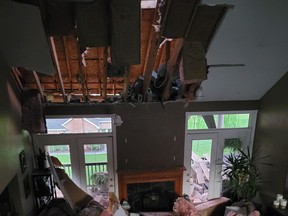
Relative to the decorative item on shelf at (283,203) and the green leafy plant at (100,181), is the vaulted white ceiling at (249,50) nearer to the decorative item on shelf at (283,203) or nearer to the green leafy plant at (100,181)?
the decorative item on shelf at (283,203)

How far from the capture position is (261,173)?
5.71 meters

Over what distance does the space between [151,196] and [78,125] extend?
232 centimetres

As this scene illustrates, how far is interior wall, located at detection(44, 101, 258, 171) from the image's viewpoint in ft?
17.7

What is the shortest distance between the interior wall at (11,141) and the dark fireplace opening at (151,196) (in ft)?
7.09

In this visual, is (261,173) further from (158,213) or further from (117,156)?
(117,156)

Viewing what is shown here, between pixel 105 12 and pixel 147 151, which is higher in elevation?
pixel 105 12

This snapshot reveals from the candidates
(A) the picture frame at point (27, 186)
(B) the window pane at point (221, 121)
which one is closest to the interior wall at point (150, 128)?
(B) the window pane at point (221, 121)

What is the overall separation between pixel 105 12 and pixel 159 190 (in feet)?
13.7

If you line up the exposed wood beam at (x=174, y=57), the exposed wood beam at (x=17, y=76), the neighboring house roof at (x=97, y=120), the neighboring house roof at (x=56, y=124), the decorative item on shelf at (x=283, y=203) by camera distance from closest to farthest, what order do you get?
the exposed wood beam at (x=174, y=57), the exposed wood beam at (x=17, y=76), the decorative item on shelf at (x=283, y=203), the neighboring house roof at (x=56, y=124), the neighboring house roof at (x=97, y=120)

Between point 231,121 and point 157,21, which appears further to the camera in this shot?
point 231,121

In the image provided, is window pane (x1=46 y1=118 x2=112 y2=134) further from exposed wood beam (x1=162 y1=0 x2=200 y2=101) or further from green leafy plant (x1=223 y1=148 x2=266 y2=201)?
green leafy plant (x1=223 y1=148 x2=266 y2=201)

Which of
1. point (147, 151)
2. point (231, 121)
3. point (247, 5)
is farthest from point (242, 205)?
point (247, 5)

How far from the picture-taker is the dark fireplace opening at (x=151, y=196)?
18.6 feet

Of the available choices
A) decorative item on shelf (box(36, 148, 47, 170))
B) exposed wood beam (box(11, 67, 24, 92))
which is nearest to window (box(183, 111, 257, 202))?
decorative item on shelf (box(36, 148, 47, 170))
